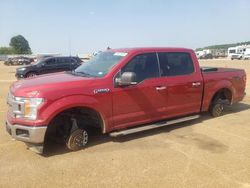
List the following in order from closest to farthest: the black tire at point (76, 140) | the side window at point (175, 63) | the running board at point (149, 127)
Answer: the black tire at point (76, 140) → the running board at point (149, 127) → the side window at point (175, 63)

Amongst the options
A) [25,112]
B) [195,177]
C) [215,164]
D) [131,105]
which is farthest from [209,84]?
[25,112]

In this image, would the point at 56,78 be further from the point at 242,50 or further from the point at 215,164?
the point at 242,50

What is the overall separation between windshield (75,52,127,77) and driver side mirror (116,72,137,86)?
36 cm

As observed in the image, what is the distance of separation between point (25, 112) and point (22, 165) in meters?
0.83

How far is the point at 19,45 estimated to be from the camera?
13975 cm

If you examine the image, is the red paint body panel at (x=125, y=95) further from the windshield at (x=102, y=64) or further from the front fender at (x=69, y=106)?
the windshield at (x=102, y=64)

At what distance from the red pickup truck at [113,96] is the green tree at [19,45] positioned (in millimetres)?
138712

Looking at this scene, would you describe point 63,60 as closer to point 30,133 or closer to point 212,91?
point 212,91

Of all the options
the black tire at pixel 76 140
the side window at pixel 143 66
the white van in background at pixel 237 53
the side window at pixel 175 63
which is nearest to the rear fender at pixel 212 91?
the side window at pixel 175 63

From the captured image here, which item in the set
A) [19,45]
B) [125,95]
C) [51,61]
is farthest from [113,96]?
[19,45]

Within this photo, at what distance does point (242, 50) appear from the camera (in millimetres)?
63500

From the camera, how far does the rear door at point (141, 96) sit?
564 cm

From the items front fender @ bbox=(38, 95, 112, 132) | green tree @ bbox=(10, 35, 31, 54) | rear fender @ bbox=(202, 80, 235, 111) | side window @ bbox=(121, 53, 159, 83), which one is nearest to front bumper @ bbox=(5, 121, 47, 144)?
front fender @ bbox=(38, 95, 112, 132)

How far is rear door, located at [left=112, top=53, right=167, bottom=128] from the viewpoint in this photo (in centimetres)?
564
